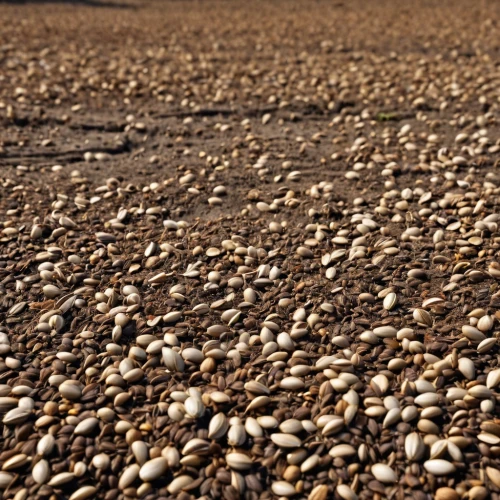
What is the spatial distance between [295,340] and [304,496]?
95 cm

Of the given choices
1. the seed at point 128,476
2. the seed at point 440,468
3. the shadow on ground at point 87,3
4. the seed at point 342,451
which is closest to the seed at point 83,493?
the seed at point 128,476

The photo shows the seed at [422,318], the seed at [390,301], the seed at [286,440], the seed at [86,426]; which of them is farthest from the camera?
the seed at [390,301]

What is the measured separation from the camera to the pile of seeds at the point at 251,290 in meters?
2.62

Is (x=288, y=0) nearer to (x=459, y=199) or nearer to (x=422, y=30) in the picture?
(x=422, y=30)

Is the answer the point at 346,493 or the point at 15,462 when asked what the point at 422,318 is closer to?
the point at 346,493

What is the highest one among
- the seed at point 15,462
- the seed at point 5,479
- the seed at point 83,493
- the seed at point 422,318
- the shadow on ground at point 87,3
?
the shadow on ground at point 87,3

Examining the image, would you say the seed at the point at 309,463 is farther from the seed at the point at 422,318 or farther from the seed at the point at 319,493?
the seed at the point at 422,318

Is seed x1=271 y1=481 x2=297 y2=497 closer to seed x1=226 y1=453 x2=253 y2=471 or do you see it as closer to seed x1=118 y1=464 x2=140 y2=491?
seed x1=226 y1=453 x2=253 y2=471

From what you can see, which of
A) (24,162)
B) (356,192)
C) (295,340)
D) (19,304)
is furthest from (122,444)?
(24,162)

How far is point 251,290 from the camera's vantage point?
359cm

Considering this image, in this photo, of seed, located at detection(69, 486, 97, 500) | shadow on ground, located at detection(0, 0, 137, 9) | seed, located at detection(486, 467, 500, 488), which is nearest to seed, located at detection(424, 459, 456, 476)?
seed, located at detection(486, 467, 500, 488)

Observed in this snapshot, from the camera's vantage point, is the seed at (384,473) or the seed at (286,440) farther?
A: the seed at (286,440)

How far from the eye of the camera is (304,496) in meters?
2.49

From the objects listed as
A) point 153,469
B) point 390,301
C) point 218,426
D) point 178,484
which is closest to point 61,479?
point 153,469
